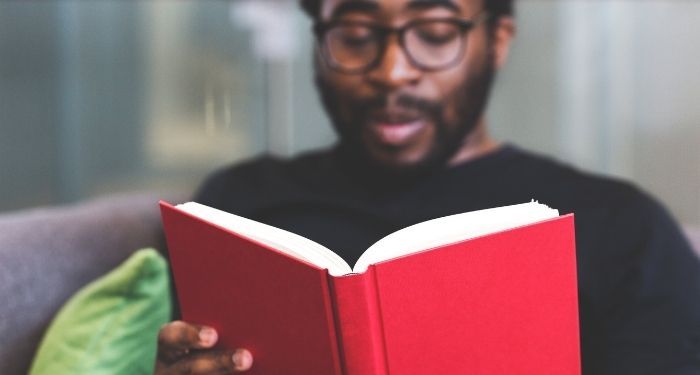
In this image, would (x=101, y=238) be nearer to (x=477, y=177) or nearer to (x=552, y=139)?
(x=477, y=177)

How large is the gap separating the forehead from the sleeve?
0.41 metres

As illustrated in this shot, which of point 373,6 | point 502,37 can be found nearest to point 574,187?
point 502,37

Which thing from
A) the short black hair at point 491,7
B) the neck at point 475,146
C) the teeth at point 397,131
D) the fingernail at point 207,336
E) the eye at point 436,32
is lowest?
the fingernail at point 207,336

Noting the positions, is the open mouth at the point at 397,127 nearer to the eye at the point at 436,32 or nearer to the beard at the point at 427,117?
the beard at the point at 427,117

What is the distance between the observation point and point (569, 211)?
0.96 meters

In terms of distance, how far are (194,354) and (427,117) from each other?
1.85ft

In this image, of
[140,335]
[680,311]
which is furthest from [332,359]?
[680,311]

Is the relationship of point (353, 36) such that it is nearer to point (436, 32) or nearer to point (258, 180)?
point (436, 32)

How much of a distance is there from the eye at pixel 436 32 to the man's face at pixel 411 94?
0.02 meters

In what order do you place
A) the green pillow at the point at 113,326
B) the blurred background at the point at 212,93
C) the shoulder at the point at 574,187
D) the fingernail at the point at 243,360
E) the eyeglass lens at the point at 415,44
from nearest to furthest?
the fingernail at the point at 243,360
the green pillow at the point at 113,326
the shoulder at the point at 574,187
the eyeglass lens at the point at 415,44
the blurred background at the point at 212,93

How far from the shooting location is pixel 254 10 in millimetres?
2035

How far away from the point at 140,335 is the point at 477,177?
55 cm

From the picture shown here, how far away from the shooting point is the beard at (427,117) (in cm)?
107

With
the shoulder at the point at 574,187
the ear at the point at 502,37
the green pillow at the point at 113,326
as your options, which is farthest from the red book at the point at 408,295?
the ear at the point at 502,37
